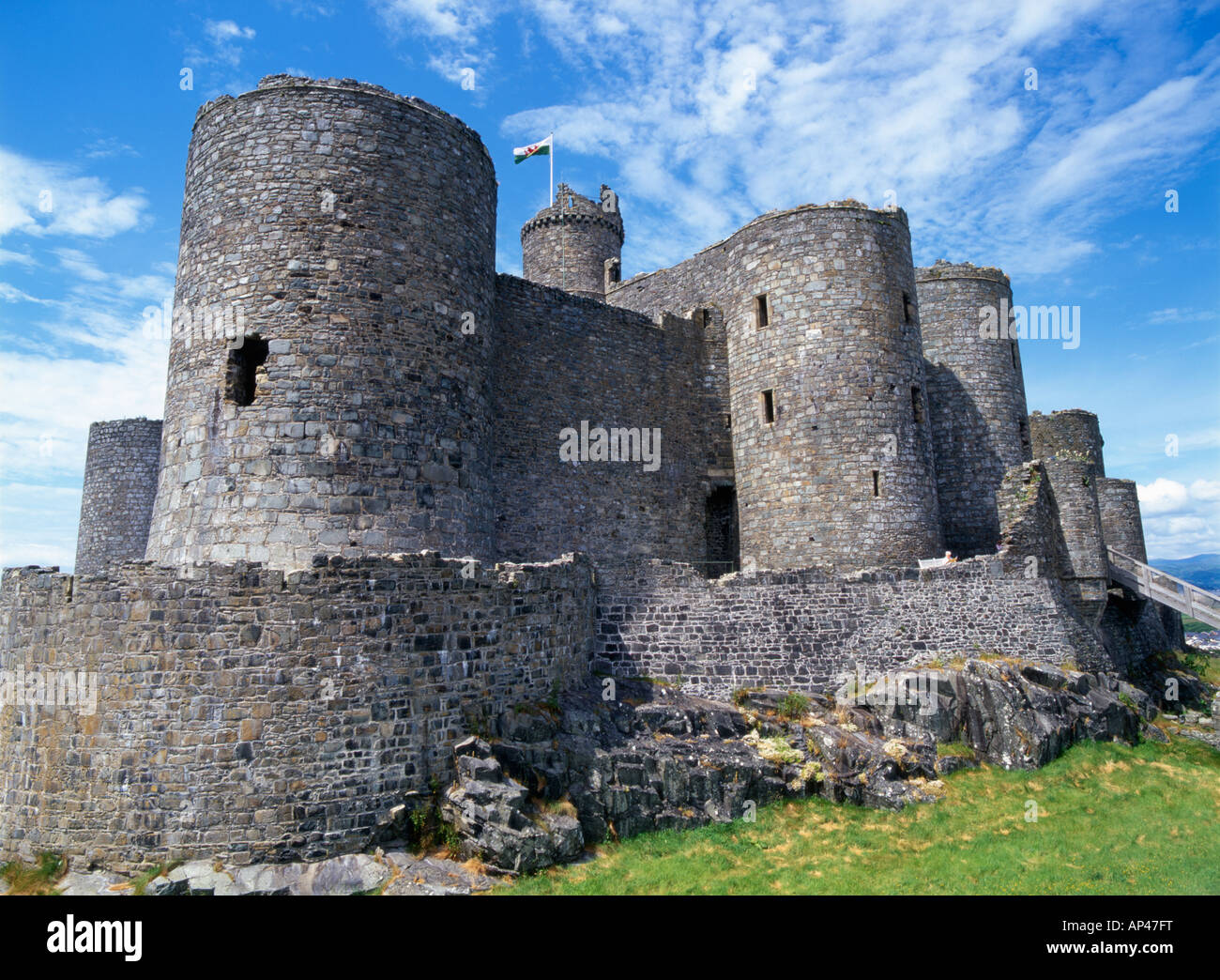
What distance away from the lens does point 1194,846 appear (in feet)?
37.4

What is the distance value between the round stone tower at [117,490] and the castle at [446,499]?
0.35ft

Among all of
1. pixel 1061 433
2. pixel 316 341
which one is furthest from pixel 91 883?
pixel 1061 433

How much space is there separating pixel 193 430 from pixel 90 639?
3.89 metres

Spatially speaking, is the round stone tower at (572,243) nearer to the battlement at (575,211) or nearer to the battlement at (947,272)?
the battlement at (575,211)

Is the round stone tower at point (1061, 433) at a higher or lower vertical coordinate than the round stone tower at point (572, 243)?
lower

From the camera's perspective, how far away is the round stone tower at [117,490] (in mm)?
24266

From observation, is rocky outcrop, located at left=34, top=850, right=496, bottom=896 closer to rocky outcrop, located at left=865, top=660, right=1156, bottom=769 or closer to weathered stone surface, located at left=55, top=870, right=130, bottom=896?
weathered stone surface, located at left=55, top=870, right=130, bottom=896

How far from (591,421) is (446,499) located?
713cm

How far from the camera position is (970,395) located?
78.8ft

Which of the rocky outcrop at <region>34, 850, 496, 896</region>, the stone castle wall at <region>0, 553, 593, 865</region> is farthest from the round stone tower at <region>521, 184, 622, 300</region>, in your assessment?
the rocky outcrop at <region>34, 850, 496, 896</region>

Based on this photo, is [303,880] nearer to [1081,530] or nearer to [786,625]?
[786,625]

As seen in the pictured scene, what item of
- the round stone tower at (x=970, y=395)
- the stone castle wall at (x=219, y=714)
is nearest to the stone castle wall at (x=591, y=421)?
the stone castle wall at (x=219, y=714)

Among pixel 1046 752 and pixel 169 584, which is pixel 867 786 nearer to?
pixel 1046 752
